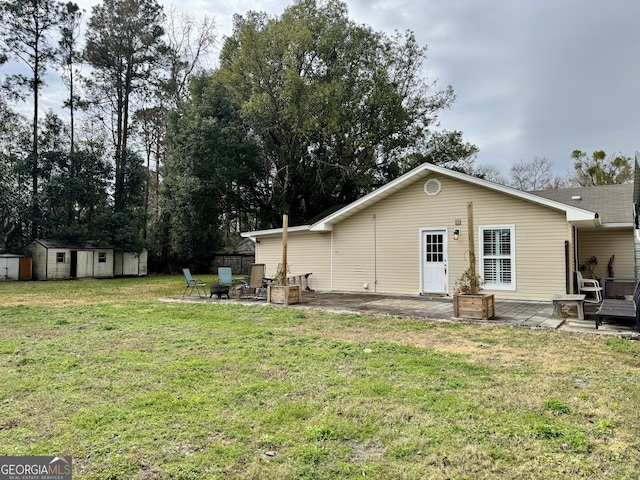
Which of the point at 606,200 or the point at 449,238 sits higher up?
the point at 606,200

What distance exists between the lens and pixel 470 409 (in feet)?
10.1

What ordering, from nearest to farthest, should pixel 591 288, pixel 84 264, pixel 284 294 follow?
pixel 284 294
pixel 591 288
pixel 84 264

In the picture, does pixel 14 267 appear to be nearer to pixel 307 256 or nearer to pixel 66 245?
pixel 66 245

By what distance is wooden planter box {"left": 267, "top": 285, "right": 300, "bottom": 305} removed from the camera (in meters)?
9.35

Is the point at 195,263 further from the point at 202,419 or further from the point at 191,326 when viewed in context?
the point at 202,419

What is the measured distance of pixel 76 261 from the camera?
71.3ft

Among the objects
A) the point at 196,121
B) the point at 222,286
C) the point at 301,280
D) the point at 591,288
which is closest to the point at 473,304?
the point at 591,288

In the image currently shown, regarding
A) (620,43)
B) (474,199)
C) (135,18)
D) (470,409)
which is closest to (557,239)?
(474,199)

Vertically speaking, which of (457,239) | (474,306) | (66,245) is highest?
(66,245)

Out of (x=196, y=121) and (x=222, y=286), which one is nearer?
(x=222, y=286)

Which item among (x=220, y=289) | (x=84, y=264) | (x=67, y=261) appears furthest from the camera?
(x=84, y=264)

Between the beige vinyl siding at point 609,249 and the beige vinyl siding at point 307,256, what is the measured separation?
7722 mm

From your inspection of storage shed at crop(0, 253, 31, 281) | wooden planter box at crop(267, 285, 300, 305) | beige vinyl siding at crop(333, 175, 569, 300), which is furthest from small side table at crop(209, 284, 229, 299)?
storage shed at crop(0, 253, 31, 281)

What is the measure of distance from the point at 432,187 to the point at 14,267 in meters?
20.7
